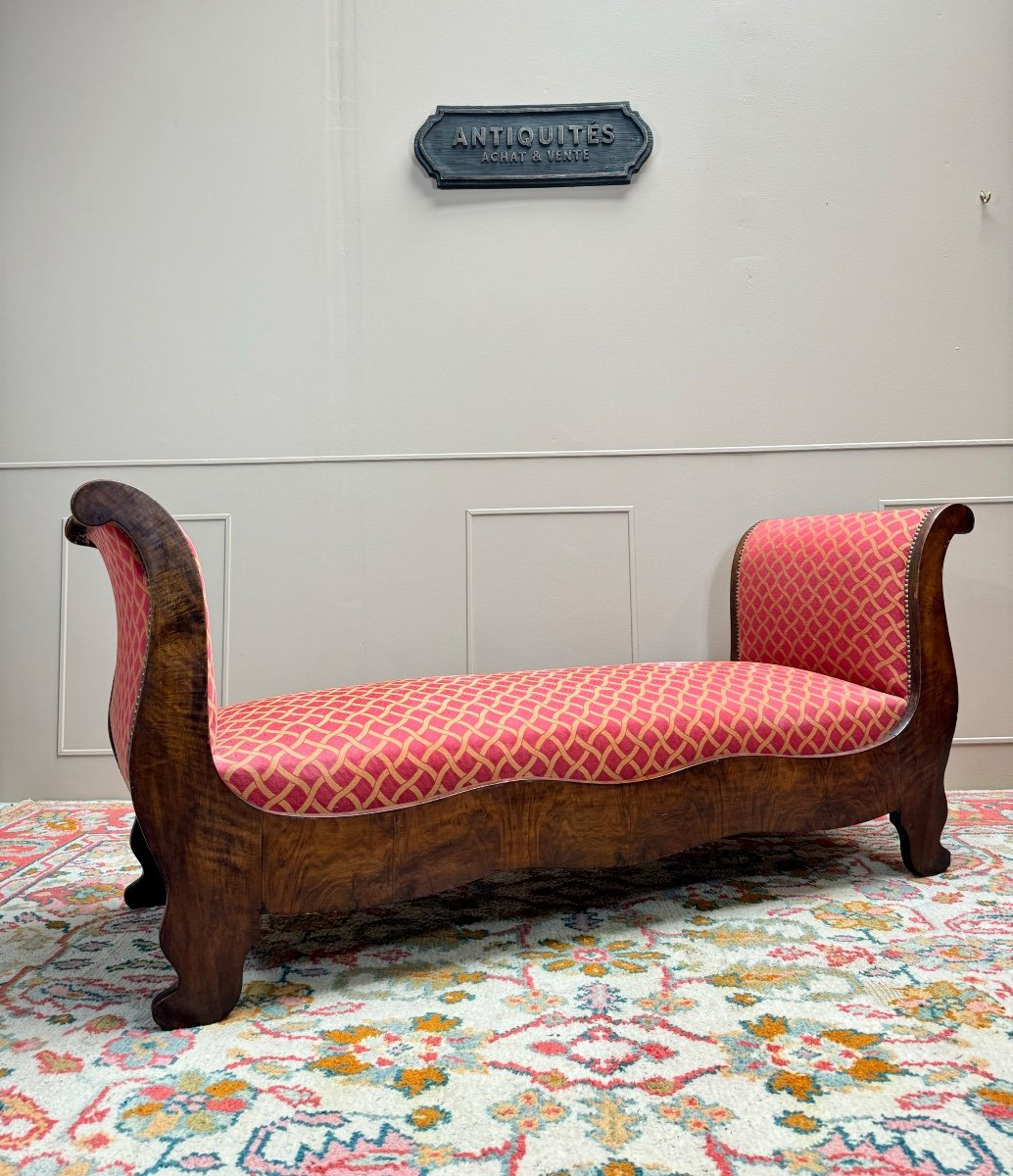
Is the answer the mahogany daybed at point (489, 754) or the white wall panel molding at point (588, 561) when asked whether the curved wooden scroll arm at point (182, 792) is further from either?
the white wall panel molding at point (588, 561)

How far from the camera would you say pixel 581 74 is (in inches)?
114

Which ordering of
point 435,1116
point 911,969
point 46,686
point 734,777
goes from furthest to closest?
point 46,686 < point 734,777 < point 911,969 < point 435,1116

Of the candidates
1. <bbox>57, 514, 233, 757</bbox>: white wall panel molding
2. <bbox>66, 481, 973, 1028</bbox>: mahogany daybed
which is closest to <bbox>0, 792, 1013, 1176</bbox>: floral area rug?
<bbox>66, 481, 973, 1028</bbox>: mahogany daybed

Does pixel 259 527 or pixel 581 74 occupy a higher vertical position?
pixel 581 74

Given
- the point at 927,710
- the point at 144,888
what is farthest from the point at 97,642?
the point at 927,710

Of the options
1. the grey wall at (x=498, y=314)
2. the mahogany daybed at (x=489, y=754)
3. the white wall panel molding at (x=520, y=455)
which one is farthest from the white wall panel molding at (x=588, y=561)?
the mahogany daybed at (x=489, y=754)

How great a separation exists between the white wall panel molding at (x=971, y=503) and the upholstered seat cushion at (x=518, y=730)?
1144 millimetres

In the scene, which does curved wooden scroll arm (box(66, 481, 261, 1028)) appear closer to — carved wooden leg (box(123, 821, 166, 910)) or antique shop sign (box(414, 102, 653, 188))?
carved wooden leg (box(123, 821, 166, 910))

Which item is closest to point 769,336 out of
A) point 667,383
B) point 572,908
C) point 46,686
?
point 667,383

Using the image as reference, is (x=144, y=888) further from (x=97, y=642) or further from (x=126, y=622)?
(x=97, y=642)

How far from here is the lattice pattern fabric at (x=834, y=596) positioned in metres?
2.01

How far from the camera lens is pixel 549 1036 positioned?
125 centimetres

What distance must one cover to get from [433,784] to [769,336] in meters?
2.15

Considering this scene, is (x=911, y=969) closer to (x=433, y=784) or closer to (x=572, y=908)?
(x=572, y=908)
